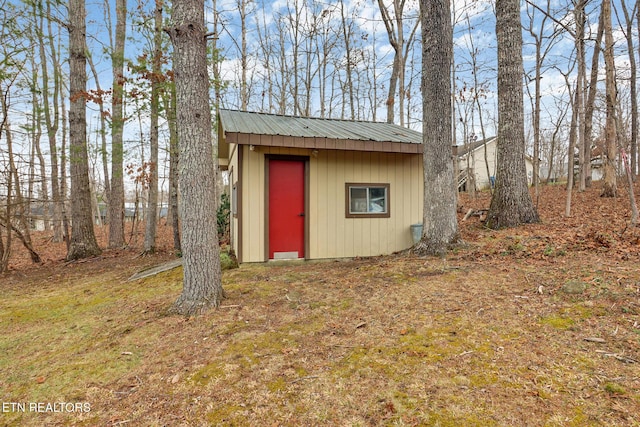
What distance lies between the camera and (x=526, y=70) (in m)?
9.56

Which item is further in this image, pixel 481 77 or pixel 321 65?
pixel 321 65

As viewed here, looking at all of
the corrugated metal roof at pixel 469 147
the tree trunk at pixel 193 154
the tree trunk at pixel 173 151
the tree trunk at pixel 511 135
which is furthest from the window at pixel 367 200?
the corrugated metal roof at pixel 469 147

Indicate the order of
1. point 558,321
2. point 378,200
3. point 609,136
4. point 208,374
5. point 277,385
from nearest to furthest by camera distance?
1. point 277,385
2. point 208,374
3. point 558,321
4. point 378,200
5. point 609,136

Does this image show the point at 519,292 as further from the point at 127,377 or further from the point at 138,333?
the point at 138,333

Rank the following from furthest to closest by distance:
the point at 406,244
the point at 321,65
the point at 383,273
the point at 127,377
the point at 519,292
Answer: the point at 321,65 < the point at 406,244 < the point at 383,273 < the point at 519,292 < the point at 127,377

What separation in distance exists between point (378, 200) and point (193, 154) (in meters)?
4.24

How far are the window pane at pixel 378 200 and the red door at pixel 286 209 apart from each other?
59.1 inches

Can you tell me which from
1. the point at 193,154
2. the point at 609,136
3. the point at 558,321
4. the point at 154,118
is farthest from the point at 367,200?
the point at 609,136

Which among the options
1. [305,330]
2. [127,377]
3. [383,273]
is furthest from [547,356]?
[127,377]

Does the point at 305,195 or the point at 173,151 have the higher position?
the point at 173,151

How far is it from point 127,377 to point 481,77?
49.8 ft

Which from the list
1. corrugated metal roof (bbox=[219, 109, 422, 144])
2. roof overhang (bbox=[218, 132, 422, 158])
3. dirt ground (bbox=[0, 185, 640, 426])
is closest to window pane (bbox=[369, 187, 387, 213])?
roof overhang (bbox=[218, 132, 422, 158])

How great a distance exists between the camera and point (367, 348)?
2521mm

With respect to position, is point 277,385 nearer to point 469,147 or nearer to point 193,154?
point 193,154
